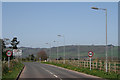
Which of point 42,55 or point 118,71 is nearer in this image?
point 118,71

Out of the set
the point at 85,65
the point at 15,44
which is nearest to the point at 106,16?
the point at 85,65

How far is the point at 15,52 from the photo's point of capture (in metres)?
80.0

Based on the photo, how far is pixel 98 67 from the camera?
118ft

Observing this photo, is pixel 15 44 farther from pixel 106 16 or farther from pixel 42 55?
pixel 106 16

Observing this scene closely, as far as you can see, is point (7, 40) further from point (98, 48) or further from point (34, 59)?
point (34, 59)

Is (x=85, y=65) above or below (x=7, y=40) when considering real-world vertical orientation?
below

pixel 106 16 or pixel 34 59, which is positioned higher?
pixel 106 16

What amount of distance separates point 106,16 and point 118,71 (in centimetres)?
676

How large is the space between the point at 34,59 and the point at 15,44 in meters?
44.8

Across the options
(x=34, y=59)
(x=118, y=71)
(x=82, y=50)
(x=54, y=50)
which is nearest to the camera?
(x=118, y=71)

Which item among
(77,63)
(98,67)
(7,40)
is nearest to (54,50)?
(7,40)

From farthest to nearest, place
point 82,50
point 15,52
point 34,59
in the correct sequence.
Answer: point 34,59 < point 82,50 < point 15,52

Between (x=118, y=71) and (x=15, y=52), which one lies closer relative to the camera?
(x=118, y=71)

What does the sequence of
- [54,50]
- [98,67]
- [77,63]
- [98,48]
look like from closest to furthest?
[98,67]
[77,63]
[98,48]
[54,50]
